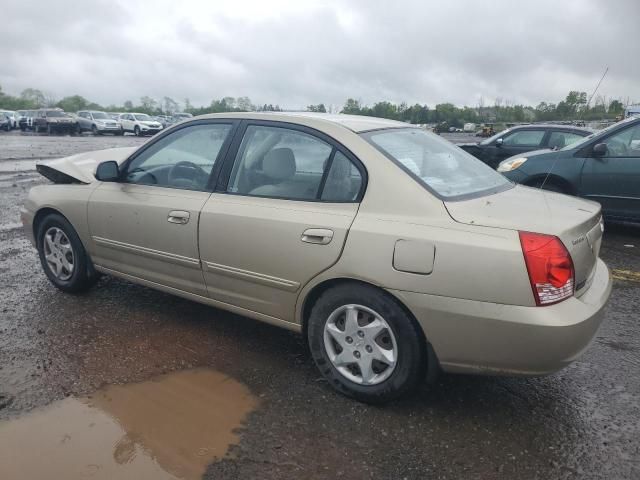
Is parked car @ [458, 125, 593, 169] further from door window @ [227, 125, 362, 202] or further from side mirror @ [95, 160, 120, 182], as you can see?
side mirror @ [95, 160, 120, 182]

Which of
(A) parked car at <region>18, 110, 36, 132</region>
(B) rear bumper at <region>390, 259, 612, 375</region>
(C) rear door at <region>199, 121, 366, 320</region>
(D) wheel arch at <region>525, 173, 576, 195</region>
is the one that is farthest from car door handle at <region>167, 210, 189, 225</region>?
(A) parked car at <region>18, 110, 36, 132</region>

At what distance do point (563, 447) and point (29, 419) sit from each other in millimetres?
2660

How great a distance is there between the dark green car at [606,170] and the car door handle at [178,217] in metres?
4.53

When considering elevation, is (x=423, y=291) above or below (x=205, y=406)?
above

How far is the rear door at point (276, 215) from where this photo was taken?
2.99 metres

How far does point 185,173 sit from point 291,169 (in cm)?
91

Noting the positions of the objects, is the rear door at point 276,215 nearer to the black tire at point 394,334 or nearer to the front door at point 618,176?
the black tire at point 394,334

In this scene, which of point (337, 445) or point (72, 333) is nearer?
point (337, 445)

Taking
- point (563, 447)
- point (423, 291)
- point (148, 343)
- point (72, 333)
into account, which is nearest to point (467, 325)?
point (423, 291)

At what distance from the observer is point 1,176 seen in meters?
12.4

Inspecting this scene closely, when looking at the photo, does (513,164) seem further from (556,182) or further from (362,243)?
(362,243)

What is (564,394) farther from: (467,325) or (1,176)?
(1,176)

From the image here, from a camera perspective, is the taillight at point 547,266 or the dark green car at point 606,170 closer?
the taillight at point 547,266

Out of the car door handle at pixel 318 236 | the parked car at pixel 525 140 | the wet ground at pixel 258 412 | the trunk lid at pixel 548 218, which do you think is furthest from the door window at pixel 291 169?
the parked car at pixel 525 140
